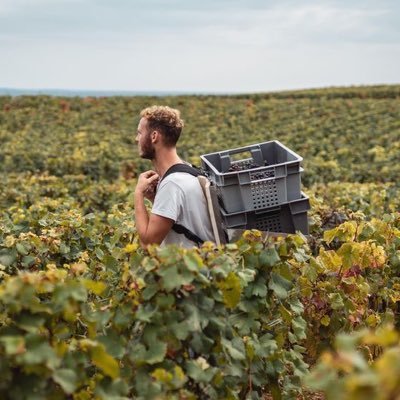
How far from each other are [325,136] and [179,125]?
21.9 metres

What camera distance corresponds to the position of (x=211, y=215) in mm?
4270

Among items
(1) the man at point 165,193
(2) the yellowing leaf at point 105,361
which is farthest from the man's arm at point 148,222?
(2) the yellowing leaf at point 105,361

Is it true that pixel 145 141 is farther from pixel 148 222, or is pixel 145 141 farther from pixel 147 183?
pixel 148 222

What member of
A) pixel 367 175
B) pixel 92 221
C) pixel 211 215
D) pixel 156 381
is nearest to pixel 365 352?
pixel 211 215

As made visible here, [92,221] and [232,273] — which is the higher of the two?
[232,273]

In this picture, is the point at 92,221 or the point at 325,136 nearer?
the point at 92,221

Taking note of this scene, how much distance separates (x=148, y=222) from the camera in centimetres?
440

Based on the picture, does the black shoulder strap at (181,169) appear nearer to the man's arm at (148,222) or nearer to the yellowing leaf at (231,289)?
the man's arm at (148,222)

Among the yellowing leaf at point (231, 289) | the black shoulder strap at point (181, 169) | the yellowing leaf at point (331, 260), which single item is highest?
the black shoulder strap at point (181, 169)

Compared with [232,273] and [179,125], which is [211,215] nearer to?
[179,125]

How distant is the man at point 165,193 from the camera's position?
13.8 ft

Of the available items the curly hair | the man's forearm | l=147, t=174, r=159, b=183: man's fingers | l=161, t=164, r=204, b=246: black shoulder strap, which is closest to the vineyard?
the man's forearm

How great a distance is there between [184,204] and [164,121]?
562 millimetres

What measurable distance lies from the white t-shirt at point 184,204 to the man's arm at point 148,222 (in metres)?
0.05
